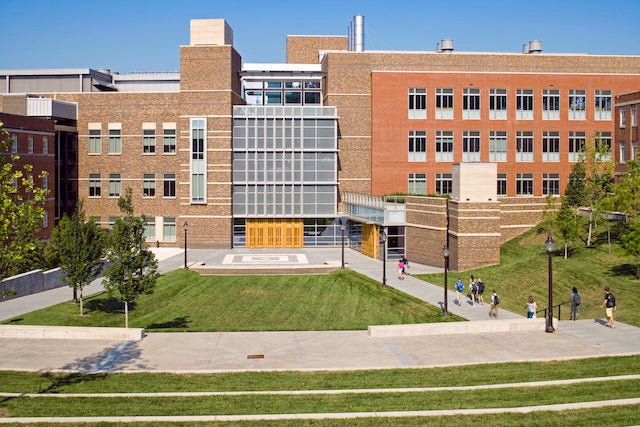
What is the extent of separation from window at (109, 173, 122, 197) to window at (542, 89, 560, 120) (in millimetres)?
36040

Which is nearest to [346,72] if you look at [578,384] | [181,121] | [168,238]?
[181,121]

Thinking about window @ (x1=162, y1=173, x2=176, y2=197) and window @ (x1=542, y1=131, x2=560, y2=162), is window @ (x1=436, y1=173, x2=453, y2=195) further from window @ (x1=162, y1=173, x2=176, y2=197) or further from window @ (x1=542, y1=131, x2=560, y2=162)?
window @ (x1=162, y1=173, x2=176, y2=197)

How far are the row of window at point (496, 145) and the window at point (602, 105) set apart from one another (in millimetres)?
1516

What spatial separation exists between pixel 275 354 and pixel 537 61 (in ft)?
147

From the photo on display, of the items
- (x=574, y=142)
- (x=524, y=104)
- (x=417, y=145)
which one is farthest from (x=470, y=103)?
(x=574, y=142)

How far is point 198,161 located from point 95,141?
9.36 metres

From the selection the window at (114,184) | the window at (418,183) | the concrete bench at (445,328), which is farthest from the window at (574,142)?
the window at (114,184)

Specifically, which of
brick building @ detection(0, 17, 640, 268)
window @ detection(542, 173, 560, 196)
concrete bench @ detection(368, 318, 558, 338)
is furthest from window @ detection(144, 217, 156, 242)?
concrete bench @ detection(368, 318, 558, 338)

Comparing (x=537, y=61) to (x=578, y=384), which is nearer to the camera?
(x=578, y=384)

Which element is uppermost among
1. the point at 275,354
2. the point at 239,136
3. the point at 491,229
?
the point at 239,136

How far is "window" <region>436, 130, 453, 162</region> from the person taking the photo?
59562mm

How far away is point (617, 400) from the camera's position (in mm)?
17375

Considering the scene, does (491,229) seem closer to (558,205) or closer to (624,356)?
(558,205)

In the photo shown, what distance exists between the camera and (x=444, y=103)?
2339 inches
